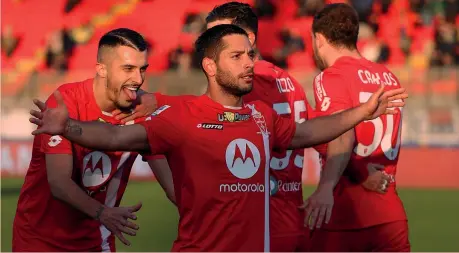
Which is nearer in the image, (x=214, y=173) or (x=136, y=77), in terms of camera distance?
(x=214, y=173)

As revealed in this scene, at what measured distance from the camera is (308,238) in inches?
279

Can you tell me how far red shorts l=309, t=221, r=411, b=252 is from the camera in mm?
→ 7078

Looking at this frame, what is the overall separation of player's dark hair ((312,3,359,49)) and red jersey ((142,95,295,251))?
1725mm

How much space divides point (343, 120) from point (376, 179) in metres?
1.28

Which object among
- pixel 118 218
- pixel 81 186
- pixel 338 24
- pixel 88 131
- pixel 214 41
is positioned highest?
pixel 338 24

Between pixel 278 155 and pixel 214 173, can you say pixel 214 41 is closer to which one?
pixel 214 173

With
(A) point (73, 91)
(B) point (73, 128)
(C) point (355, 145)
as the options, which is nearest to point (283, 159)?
(C) point (355, 145)

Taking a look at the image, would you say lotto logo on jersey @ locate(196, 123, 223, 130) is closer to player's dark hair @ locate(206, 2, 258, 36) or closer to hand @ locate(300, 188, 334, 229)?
hand @ locate(300, 188, 334, 229)

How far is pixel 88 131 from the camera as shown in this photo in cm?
522

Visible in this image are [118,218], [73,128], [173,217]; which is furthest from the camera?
[173,217]

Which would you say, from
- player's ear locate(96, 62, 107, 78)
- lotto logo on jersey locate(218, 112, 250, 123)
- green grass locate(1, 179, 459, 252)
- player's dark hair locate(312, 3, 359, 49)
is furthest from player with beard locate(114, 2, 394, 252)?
green grass locate(1, 179, 459, 252)

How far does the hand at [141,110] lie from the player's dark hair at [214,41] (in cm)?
92

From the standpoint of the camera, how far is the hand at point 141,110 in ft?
21.7

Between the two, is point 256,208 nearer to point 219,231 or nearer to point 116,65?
point 219,231
